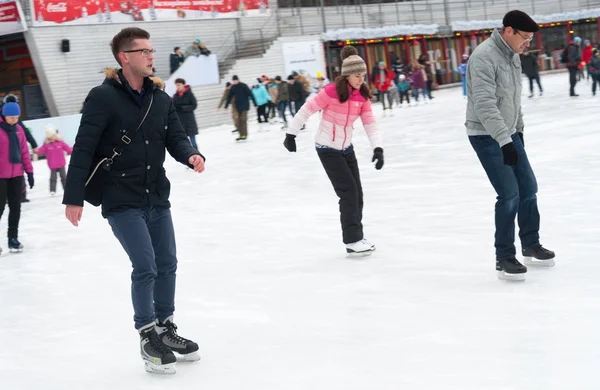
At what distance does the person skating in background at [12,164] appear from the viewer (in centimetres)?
841

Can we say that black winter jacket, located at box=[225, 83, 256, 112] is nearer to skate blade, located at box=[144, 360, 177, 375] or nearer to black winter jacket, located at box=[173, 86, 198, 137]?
black winter jacket, located at box=[173, 86, 198, 137]

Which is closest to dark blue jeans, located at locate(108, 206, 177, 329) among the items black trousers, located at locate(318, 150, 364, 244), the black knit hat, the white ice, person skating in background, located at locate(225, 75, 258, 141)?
the white ice

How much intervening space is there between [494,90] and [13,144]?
5094mm

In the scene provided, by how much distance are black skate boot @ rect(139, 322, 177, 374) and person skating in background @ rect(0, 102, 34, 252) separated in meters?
4.67

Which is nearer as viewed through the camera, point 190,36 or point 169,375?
point 169,375

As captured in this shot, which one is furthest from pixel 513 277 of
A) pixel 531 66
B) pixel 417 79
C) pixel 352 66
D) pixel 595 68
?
pixel 417 79

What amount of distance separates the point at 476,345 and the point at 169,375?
1.43 m

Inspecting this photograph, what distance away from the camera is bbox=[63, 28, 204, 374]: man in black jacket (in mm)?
3984

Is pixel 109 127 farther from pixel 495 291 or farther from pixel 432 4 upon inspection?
pixel 432 4

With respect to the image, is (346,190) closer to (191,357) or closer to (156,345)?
(191,357)

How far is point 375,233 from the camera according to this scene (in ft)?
24.9

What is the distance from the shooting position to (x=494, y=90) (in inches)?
203

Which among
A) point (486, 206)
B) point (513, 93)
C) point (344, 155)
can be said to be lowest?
point (486, 206)

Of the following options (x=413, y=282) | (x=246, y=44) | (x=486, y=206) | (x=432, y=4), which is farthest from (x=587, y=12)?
(x=413, y=282)
